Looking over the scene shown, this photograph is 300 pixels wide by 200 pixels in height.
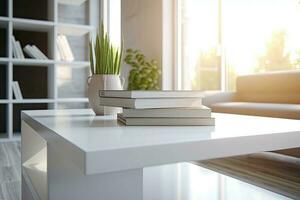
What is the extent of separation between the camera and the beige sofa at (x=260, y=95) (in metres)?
1.98

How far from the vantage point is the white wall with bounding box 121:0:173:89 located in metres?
3.54

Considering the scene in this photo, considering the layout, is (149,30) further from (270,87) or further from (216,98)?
(270,87)

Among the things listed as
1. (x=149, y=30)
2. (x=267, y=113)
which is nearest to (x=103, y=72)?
(x=267, y=113)

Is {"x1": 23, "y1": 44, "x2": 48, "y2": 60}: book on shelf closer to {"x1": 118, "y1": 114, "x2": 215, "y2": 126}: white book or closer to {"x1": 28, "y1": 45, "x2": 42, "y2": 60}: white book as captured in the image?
{"x1": 28, "y1": 45, "x2": 42, "y2": 60}: white book

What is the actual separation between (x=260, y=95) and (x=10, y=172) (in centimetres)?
190

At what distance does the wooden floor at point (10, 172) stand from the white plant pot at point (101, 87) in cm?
53

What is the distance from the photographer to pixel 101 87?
1.11m

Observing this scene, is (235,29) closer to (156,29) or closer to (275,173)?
(156,29)

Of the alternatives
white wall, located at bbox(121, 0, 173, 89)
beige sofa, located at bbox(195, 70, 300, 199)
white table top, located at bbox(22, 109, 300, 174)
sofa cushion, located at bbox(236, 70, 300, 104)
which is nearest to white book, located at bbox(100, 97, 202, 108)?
white table top, located at bbox(22, 109, 300, 174)

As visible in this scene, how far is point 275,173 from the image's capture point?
1.58 metres

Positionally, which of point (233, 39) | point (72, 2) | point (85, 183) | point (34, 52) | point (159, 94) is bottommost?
point (85, 183)

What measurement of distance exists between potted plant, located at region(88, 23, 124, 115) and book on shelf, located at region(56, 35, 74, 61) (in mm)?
2140

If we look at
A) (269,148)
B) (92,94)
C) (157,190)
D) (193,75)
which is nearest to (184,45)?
(193,75)

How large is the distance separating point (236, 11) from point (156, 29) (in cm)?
94
